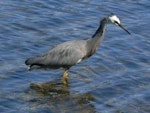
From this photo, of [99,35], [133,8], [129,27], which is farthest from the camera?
[133,8]

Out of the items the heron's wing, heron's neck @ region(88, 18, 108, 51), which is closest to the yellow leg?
the heron's wing

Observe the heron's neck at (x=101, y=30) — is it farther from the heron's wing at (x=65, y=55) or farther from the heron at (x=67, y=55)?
the heron's wing at (x=65, y=55)

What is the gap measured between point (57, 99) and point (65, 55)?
1301mm

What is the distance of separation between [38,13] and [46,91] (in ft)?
15.0

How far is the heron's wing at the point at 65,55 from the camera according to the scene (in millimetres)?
11953

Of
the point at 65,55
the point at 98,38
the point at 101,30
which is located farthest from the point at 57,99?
the point at 101,30

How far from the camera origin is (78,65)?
1294 cm

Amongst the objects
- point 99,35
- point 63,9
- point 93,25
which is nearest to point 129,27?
point 93,25

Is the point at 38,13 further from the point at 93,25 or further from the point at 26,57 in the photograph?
the point at 26,57

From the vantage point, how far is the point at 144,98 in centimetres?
1124

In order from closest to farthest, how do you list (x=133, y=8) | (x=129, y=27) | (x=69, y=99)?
(x=69, y=99) → (x=129, y=27) → (x=133, y=8)

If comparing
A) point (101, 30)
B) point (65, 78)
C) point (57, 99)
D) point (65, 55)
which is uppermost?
point (101, 30)

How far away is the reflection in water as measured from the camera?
1063 cm

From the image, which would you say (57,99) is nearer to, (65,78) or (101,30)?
(65,78)
